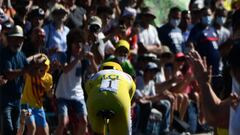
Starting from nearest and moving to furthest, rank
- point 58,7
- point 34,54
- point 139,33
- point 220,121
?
point 220,121 < point 34,54 < point 58,7 < point 139,33

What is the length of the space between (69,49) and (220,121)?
6203 mm

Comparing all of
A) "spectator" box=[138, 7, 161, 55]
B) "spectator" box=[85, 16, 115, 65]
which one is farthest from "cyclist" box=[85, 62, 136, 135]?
"spectator" box=[138, 7, 161, 55]

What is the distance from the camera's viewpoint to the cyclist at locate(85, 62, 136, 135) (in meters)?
7.95

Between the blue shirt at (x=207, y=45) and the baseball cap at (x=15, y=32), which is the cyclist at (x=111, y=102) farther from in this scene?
the blue shirt at (x=207, y=45)

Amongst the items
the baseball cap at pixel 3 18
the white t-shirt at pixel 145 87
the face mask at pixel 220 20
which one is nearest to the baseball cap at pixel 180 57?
the white t-shirt at pixel 145 87

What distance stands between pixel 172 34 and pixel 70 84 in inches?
142

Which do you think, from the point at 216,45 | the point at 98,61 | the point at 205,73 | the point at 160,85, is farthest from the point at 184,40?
the point at 205,73

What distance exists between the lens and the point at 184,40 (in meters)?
14.5

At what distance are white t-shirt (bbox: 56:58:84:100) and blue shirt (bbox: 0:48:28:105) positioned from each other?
0.90m

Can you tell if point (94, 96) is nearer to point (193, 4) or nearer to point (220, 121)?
point (220, 121)

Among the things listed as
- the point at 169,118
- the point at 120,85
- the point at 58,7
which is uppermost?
the point at 58,7

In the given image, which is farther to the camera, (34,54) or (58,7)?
(58,7)

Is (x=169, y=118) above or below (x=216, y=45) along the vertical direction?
below

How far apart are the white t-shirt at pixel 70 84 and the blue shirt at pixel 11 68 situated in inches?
35.3
